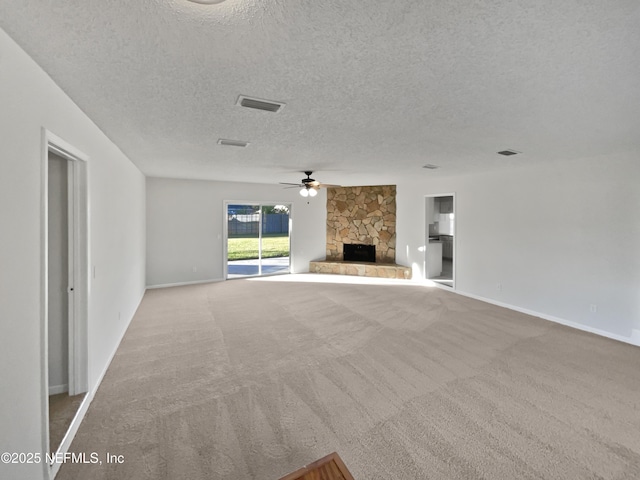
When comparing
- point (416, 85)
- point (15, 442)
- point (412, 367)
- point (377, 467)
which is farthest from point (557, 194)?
point (15, 442)

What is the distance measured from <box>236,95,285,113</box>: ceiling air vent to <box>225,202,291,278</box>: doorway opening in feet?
17.1

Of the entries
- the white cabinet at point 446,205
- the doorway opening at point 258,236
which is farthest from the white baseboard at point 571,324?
the doorway opening at point 258,236

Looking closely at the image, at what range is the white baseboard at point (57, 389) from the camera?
2.46 m

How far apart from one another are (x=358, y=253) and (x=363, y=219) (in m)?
1.02

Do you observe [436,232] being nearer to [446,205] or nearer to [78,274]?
[446,205]

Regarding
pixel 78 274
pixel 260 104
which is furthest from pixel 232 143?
pixel 78 274

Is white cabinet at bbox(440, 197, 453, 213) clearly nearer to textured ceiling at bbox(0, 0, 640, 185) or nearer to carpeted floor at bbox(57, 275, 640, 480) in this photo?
carpeted floor at bbox(57, 275, 640, 480)

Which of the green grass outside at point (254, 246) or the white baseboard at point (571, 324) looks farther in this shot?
the green grass outside at point (254, 246)

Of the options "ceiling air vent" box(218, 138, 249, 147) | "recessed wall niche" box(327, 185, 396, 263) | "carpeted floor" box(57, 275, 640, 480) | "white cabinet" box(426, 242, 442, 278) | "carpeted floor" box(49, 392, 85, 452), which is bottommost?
"carpeted floor" box(57, 275, 640, 480)

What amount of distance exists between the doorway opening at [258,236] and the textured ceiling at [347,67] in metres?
4.37

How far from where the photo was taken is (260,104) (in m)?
2.33

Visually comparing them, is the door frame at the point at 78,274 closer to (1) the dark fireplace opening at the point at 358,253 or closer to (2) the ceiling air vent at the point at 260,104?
(2) the ceiling air vent at the point at 260,104

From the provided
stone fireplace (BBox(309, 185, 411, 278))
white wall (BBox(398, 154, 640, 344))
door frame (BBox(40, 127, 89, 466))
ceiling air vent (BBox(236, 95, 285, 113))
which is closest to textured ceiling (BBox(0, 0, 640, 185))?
ceiling air vent (BBox(236, 95, 285, 113))

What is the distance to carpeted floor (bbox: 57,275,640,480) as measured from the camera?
188 cm
